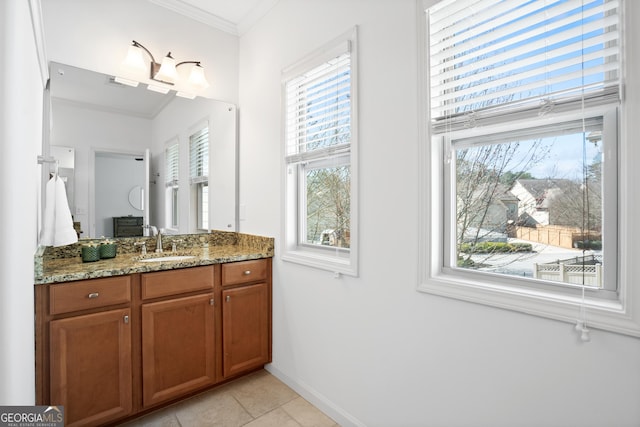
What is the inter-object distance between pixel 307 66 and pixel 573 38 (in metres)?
1.39

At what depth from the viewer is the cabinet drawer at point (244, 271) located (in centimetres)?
217

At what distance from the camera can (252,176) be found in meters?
2.59

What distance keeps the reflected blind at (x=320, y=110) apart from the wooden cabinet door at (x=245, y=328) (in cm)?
99

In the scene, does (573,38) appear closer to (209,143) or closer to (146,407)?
(209,143)

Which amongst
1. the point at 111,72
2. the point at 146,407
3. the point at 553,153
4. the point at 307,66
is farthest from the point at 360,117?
the point at 146,407

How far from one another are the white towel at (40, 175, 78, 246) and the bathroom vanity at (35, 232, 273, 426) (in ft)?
0.53

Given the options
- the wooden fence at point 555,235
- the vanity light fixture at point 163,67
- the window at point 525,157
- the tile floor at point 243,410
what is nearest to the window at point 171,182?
the vanity light fixture at point 163,67

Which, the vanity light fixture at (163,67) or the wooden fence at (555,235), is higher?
the vanity light fixture at (163,67)

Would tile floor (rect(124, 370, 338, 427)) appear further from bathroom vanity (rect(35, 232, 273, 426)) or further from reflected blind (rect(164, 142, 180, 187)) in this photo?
reflected blind (rect(164, 142, 180, 187))

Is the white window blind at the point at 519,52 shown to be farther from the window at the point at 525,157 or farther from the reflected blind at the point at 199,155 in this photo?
the reflected blind at the point at 199,155

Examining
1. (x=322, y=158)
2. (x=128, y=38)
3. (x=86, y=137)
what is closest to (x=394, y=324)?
(x=322, y=158)

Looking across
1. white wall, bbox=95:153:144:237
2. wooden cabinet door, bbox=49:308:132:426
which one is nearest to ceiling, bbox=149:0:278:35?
white wall, bbox=95:153:144:237

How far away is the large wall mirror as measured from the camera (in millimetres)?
2107

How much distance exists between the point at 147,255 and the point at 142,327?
0.63 metres
